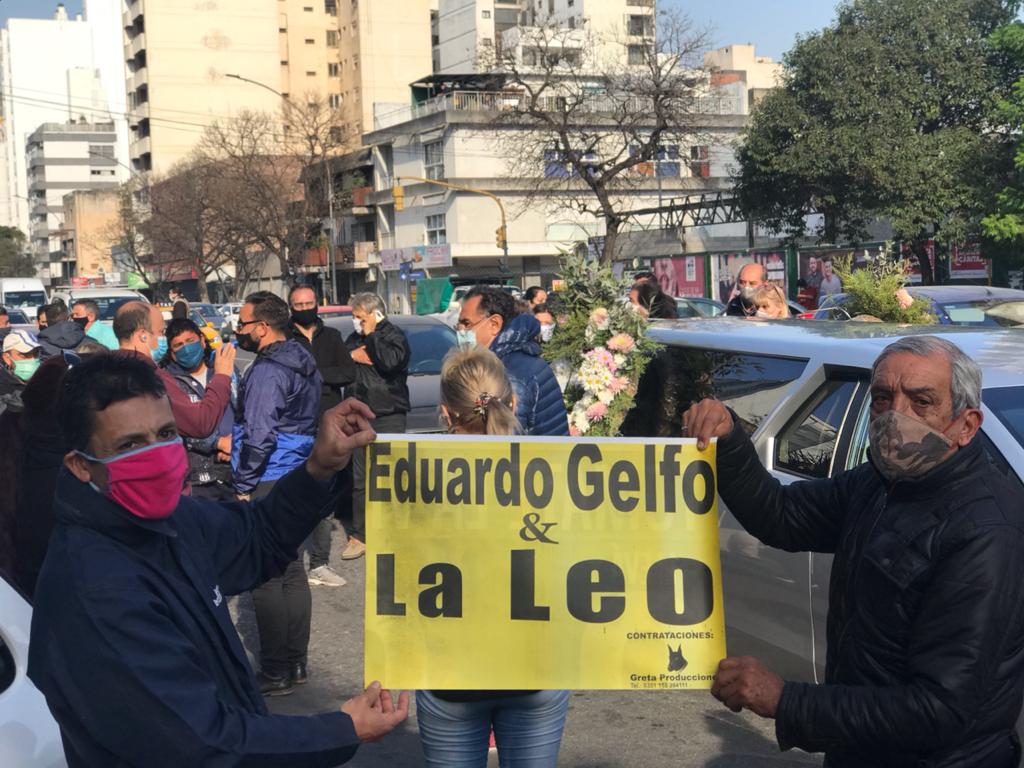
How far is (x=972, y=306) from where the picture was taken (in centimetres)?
1206

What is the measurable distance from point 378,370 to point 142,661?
7.85m

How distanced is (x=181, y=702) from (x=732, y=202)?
143 feet

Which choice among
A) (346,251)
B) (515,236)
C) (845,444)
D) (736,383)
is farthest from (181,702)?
(346,251)

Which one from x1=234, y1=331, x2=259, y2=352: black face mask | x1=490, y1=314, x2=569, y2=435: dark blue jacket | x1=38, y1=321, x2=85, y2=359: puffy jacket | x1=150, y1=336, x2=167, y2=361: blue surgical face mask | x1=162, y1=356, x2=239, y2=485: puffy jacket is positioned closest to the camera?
x1=490, y1=314, x2=569, y2=435: dark blue jacket

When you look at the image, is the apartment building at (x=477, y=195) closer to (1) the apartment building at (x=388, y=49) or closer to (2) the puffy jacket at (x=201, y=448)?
(1) the apartment building at (x=388, y=49)

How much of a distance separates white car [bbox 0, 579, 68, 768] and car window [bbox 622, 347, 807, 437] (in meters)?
3.53

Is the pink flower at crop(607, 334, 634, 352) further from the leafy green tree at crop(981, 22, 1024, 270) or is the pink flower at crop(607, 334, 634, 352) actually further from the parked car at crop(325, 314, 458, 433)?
the leafy green tree at crop(981, 22, 1024, 270)

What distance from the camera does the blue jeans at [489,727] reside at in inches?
137

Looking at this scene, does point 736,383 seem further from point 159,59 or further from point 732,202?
point 159,59

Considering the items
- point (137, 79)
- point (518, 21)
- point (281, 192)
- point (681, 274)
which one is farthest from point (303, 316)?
point (137, 79)

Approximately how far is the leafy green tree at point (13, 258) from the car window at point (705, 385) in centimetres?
10853

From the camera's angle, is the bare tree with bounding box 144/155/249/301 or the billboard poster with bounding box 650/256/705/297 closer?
the billboard poster with bounding box 650/256/705/297

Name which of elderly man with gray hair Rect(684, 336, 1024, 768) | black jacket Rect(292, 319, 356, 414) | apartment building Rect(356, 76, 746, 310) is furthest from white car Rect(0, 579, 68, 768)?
apartment building Rect(356, 76, 746, 310)

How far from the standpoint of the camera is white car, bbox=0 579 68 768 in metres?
3.27
